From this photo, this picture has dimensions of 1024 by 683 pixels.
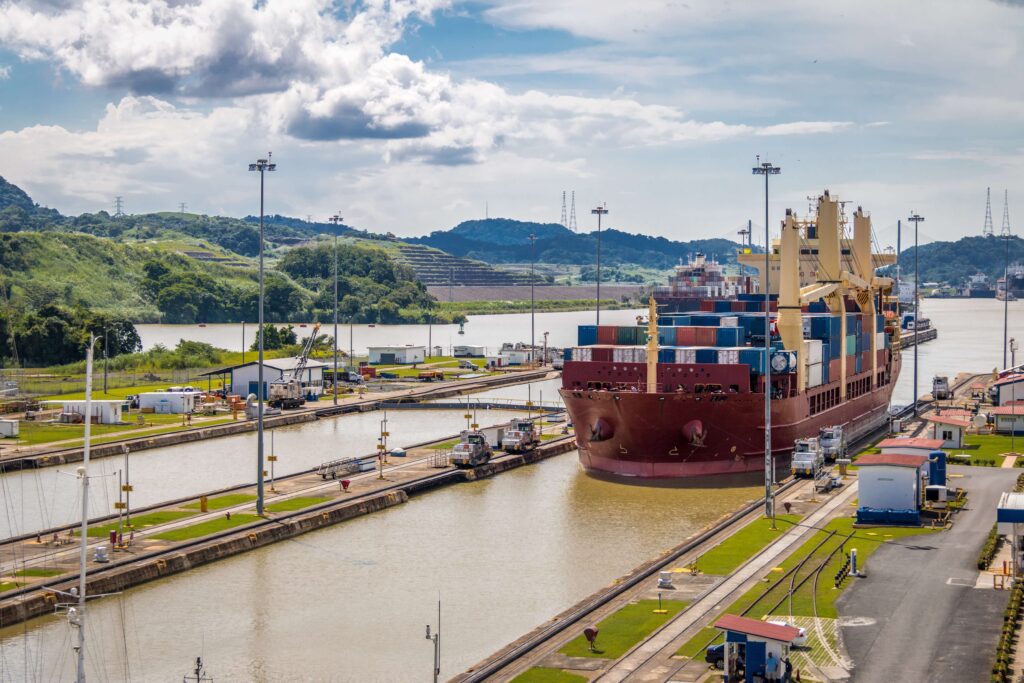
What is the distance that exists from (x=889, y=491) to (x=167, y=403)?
5403 centimetres

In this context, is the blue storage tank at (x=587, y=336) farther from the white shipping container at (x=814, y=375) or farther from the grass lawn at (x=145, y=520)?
the grass lawn at (x=145, y=520)

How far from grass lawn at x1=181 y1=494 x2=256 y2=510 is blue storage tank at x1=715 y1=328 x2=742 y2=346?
87.4 ft

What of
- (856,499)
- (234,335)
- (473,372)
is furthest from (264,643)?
(234,335)

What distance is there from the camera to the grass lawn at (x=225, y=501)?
4916 cm

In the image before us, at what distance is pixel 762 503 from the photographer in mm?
48906

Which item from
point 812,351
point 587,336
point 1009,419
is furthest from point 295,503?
point 1009,419

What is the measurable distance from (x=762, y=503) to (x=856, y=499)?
4407 millimetres

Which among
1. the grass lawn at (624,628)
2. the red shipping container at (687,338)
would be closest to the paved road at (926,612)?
the grass lawn at (624,628)

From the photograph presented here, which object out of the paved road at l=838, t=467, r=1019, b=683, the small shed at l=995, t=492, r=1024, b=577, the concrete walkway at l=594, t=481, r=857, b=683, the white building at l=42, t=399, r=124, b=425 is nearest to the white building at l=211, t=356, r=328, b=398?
the white building at l=42, t=399, r=124, b=425

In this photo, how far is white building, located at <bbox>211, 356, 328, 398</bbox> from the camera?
9312 centimetres

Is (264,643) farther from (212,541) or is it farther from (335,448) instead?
(335,448)

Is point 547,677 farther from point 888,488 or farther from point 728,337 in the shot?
point 728,337

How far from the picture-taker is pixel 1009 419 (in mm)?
71750

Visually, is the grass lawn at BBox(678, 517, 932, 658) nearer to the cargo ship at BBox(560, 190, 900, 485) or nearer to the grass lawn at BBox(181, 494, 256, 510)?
the cargo ship at BBox(560, 190, 900, 485)
